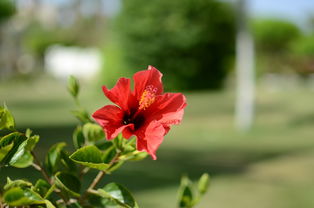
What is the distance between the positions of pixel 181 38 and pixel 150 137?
10.7 meters

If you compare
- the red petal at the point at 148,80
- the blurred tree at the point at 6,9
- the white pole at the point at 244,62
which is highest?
the blurred tree at the point at 6,9

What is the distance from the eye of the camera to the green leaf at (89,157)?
0.55 m

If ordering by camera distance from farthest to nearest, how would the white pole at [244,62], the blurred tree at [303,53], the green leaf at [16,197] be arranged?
the blurred tree at [303,53] < the white pole at [244,62] < the green leaf at [16,197]

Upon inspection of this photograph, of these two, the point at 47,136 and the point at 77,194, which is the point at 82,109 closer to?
the point at 77,194

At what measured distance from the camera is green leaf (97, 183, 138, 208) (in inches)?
24.2

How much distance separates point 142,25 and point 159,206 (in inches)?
319

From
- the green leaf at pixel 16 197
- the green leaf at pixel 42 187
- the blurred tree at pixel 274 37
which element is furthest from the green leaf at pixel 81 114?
the blurred tree at pixel 274 37

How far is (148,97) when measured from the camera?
0.59 m

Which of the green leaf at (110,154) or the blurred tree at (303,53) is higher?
the blurred tree at (303,53)

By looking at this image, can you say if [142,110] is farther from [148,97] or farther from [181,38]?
[181,38]

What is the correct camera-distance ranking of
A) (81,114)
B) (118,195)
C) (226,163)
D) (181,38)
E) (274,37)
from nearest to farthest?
(118,195)
(81,114)
(226,163)
(181,38)
(274,37)

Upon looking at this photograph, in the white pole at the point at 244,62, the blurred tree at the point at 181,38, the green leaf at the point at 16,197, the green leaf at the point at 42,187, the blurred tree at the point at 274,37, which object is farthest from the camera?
the blurred tree at the point at 274,37

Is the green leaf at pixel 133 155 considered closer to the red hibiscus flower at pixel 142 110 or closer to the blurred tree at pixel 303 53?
the red hibiscus flower at pixel 142 110

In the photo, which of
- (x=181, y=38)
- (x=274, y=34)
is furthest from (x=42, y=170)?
(x=274, y=34)
